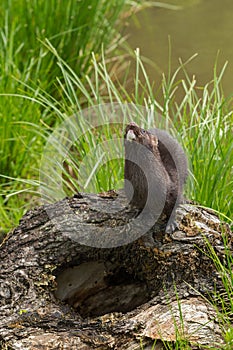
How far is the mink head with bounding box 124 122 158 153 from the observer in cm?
192

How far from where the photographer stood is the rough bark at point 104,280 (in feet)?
5.93

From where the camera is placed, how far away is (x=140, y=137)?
193cm

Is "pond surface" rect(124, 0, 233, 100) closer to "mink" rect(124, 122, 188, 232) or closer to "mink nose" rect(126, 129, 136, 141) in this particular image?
"mink" rect(124, 122, 188, 232)

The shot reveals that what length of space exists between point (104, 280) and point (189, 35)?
130 inches

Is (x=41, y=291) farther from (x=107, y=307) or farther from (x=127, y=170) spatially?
(x=127, y=170)

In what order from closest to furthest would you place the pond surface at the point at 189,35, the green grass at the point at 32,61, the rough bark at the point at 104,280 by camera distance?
1. the rough bark at the point at 104,280
2. the green grass at the point at 32,61
3. the pond surface at the point at 189,35

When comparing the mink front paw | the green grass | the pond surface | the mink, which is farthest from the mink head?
the pond surface

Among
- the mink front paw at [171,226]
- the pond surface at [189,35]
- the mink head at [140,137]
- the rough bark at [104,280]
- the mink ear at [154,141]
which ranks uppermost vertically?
the mink head at [140,137]

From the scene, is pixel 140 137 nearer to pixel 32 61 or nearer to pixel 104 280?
pixel 104 280

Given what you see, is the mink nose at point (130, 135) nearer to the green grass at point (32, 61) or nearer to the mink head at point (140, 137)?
the mink head at point (140, 137)

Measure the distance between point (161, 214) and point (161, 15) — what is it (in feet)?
11.6

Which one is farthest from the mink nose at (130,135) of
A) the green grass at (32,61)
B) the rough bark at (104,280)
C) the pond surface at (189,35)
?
the pond surface at (189,35)

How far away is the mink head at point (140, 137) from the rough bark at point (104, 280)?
0.75ft

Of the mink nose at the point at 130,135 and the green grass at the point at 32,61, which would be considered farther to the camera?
the green grass at the point at 32,61
